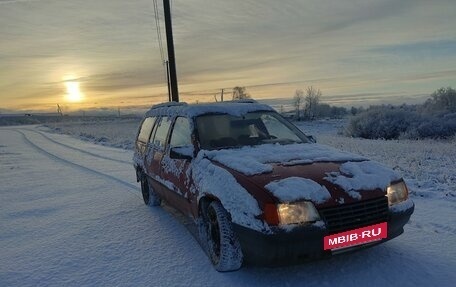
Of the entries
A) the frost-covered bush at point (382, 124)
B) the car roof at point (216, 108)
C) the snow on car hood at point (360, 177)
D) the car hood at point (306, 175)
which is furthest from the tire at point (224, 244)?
the frost-covered bush at point (382, 124)

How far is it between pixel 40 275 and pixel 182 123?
8.04 ft

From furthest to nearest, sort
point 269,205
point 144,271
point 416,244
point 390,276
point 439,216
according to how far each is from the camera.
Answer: point 439,216, point 416,244, point 144,271, point 390,276, point 269,205

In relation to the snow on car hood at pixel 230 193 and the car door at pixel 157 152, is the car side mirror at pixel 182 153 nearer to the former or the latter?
the snow on car hood at pixel 230 193

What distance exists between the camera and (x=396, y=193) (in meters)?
3.87

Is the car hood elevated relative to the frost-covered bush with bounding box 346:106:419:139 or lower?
elevated

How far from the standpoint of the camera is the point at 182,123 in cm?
534

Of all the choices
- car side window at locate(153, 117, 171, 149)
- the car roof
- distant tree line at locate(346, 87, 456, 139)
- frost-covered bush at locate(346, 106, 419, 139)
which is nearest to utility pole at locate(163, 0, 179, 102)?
car side window at locate(153, 117, 171, 149)

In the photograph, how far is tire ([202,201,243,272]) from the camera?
3.70 m

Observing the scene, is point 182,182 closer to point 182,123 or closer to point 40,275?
point 182,123


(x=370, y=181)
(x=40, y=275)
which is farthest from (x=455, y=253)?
(x=40, y=275)

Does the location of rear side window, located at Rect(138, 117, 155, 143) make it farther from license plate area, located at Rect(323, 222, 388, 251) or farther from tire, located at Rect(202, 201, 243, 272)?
license plate area, located at Rect(323, 222, 388, 251)

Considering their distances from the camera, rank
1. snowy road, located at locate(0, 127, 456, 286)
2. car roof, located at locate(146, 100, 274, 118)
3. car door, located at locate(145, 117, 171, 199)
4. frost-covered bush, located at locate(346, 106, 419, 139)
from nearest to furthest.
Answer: snowy road, located at locate(0, 127, 456, 286), car roof, located at locate(146, 100, 274, 118), car door, located at locate(145, 117, 171, 199), frost-covered bush, located at locate(346, 106, 419, 139)

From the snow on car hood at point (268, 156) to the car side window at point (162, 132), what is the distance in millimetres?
1474

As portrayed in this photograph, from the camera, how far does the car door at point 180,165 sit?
457 centimetres
